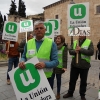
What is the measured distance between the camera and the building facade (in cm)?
2744

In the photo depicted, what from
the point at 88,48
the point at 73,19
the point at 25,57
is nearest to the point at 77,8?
the point at 73,19

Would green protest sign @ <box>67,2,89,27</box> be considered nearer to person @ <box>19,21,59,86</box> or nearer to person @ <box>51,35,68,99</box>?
person @ <box>51,35,68,99</box>

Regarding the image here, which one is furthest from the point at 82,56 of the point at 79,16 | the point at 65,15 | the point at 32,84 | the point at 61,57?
the point at 65,15

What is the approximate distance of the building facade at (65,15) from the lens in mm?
27438

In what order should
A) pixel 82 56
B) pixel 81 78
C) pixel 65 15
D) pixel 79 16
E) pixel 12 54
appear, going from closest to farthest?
pixel 82 56 < pixel 81 78 < pixel 79 16 < pixel 12 54 < pixel 65 15

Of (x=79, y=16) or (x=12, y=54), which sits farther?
(x=12, y=54)

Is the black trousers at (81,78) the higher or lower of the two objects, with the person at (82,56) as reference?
lower

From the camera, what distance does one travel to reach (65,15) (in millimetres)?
32812

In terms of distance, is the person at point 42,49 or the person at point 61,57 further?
the person at point 61,57

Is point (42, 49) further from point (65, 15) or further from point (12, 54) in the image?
point (65, 15)

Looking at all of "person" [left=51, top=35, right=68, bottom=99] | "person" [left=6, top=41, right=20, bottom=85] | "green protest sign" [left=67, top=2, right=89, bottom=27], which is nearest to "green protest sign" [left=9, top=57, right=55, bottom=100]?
"person" [left=51, top=35, right=68, bottom=99]

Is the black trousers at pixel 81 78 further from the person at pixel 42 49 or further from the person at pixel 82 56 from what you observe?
the person at pixel 42 49

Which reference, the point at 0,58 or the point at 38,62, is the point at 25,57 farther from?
the point at 0,58

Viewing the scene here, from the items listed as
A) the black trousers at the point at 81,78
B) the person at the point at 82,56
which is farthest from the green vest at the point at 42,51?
the black trousers at the point at 81,78
